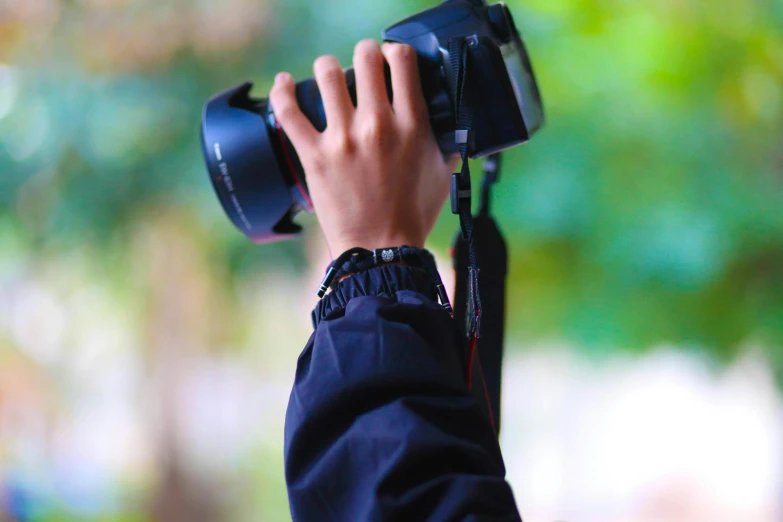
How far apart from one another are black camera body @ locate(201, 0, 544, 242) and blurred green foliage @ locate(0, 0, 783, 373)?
1.12 ft

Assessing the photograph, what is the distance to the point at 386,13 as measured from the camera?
977 mm

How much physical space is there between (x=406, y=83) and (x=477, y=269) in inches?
6.4

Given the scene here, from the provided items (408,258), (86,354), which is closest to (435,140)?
(408,258)

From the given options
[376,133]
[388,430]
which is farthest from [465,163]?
[388,430]

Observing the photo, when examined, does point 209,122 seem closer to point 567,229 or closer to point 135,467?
point 567,229

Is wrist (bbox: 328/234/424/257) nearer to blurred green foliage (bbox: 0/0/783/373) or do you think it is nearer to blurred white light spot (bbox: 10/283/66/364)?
blurred green foliage (bbox: 0/0/783/373)

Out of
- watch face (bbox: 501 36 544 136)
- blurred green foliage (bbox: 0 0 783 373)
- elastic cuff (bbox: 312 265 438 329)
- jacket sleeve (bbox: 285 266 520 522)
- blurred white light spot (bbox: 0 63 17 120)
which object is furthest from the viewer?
blurred white light spot (bbox: 0 63 17 120)

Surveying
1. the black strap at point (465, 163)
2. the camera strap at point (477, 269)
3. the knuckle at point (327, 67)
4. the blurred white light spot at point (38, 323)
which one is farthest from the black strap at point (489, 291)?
the blurred white light spot at point (38, 323)

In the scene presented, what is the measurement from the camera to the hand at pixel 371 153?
1.63 ft

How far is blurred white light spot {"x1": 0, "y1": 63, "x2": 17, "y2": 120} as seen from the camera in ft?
3.43

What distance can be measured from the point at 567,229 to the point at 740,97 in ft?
0.97

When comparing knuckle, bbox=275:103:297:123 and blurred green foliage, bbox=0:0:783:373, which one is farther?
blurred green foliage, bbox=0:0:783:373

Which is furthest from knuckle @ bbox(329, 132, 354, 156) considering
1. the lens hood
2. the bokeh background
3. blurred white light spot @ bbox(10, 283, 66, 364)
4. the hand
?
blurred white light spot @ bbox(10, 283, 66, 364)

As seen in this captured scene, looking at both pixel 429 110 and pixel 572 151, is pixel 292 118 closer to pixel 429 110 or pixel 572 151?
pixel 429 110
